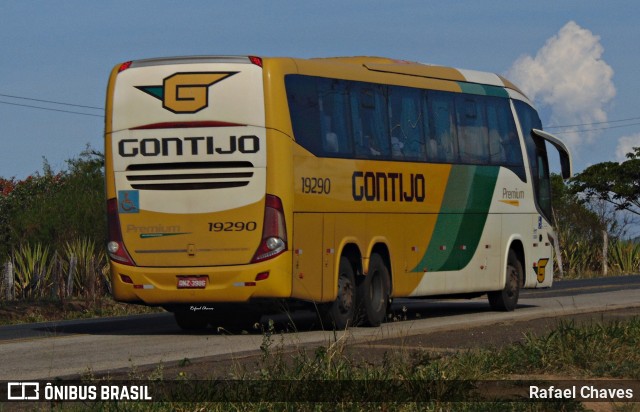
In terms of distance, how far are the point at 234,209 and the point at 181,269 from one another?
3.51 feet

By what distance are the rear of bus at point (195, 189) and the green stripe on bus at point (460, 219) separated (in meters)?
4.06

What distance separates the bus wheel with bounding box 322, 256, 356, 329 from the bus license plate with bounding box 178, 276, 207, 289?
186 centimetres

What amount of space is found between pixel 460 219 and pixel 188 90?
6.08 meters

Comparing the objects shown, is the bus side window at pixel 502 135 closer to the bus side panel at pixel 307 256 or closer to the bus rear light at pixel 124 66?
the bus side panel at pixel 307 256

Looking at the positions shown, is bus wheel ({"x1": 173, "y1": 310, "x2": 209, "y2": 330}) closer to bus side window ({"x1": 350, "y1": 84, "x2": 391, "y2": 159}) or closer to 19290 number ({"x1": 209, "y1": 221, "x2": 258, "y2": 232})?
19290 number ({"x1": 209, "y1": 221, "x2": 258, "y2": 232})

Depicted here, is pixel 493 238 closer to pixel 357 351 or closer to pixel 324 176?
pixel 324 176

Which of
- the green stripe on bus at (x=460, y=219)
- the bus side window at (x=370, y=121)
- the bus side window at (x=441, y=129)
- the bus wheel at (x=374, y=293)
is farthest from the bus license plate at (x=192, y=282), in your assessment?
the bus side window at (x=441, y=129)

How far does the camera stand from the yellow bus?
1856cm

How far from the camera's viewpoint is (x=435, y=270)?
2233cm

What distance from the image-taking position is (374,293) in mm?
20625

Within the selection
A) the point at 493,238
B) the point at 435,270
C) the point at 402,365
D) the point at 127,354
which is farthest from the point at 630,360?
the point at 493,238

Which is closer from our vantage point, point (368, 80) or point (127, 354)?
point (127, 354)

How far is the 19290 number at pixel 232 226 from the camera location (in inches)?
730

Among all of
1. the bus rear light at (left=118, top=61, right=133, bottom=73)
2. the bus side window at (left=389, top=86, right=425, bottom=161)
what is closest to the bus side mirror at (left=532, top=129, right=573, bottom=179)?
the bus side window at (left=389, top=86, right=425, bottom=161)
